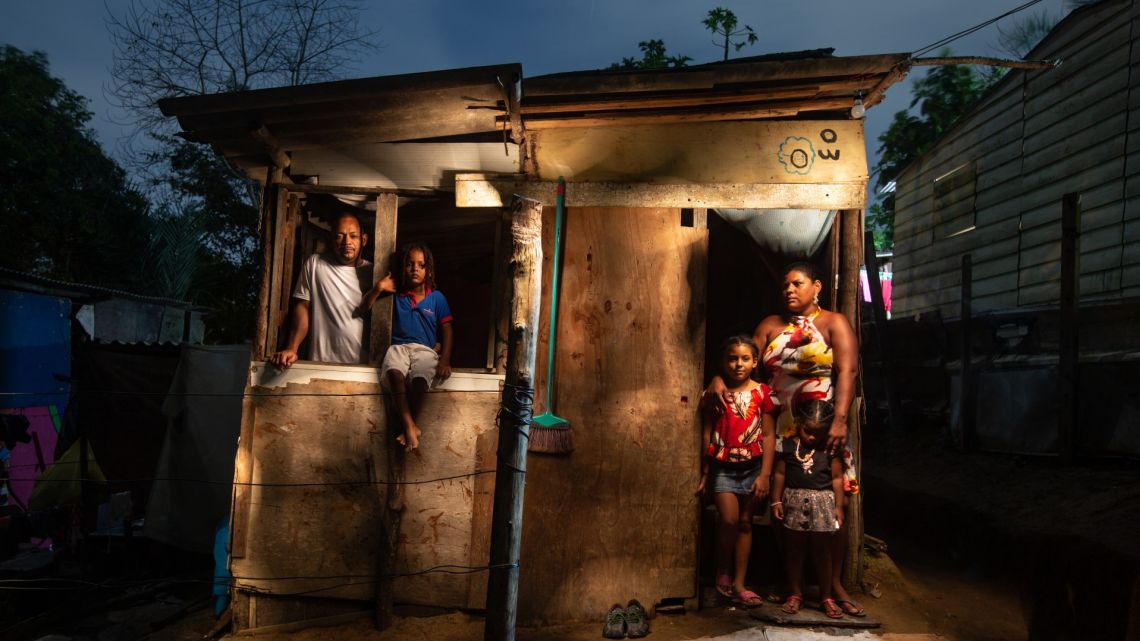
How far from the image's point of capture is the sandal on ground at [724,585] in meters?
4.49

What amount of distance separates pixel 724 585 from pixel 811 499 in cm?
87

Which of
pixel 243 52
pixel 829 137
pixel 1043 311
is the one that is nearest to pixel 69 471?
pixel 829 137

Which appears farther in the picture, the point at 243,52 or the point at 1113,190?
the point at 243,52

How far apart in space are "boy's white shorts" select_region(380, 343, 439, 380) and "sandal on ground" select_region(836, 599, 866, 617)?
3.16m

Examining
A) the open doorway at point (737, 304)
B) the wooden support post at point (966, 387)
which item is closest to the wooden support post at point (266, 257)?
the open doorway at point (737, 304)

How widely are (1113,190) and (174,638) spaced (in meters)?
10.9

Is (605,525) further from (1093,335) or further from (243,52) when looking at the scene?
(243,52)

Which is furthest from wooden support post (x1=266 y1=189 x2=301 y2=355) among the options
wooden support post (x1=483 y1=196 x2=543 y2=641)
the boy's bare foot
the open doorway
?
the open doorway

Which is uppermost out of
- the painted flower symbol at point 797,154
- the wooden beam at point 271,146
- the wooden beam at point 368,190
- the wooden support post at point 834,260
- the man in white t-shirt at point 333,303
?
the painted flower symbol at point 797,154

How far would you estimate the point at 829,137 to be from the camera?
15.0ft

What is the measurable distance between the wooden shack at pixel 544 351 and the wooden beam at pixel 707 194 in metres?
0.01

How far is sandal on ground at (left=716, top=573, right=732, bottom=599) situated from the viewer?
4488 mm

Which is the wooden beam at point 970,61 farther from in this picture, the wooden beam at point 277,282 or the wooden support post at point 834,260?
the wooden beam at point 277,282

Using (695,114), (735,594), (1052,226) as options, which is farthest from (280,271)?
(1052,226)
